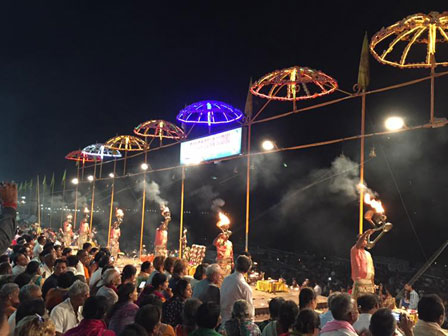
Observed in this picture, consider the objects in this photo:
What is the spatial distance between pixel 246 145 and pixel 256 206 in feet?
91.9

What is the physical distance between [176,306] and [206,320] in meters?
1.35

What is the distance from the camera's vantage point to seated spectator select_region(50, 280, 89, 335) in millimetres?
4297

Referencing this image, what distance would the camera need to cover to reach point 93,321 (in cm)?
362

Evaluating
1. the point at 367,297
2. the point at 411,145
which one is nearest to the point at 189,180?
the point at 411,145

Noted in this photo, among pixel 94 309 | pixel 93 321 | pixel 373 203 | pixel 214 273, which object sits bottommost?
pixel 93 321

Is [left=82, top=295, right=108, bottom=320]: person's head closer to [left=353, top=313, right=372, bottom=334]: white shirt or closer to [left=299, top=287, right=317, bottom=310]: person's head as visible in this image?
[left=299, top=287, right=317, bottom=310]: person's head

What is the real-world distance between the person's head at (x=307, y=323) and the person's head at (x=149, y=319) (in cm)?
118

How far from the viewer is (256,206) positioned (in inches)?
1545

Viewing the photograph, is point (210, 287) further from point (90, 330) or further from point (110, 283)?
point (90, 330)

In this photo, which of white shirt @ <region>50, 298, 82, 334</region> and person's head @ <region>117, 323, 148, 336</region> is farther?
white shirt @ <region>50, 298, 82, 334</region>

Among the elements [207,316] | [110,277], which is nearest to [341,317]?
[207,316]

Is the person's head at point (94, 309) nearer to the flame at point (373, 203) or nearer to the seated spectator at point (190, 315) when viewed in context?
the seated spectator at point (190, 315)

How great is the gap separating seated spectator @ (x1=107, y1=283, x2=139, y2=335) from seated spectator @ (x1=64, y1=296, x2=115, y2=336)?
0.57 metres

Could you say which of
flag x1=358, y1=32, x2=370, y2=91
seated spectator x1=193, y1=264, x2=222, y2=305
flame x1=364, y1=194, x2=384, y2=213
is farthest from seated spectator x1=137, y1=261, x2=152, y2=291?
flag x1=358, y1=32, x2=370, y2=91
